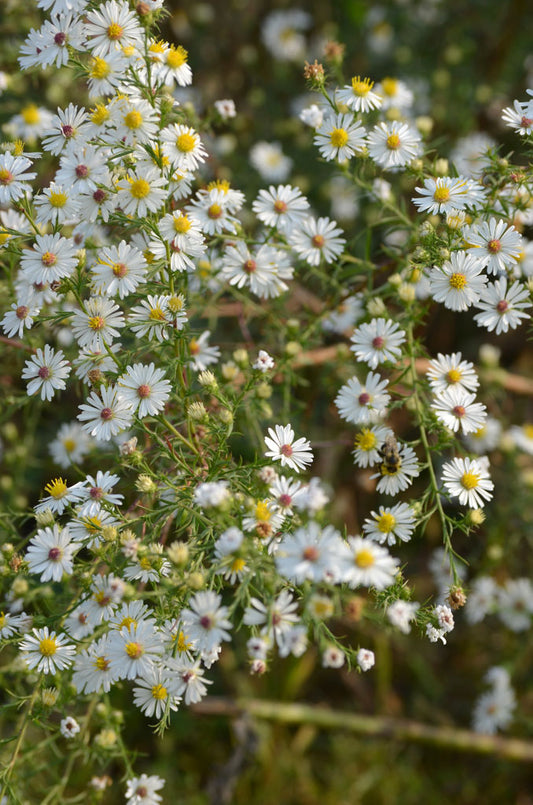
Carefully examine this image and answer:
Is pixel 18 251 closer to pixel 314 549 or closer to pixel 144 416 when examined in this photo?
pixel 144 416

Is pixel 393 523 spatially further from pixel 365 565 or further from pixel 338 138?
pixel 338 138

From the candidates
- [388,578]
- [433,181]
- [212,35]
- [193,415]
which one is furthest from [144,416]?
[212,35]

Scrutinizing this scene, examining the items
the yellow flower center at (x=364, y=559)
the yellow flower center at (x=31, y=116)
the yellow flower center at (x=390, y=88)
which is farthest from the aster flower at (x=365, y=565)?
the yellow flower center at (x=31, y=116)

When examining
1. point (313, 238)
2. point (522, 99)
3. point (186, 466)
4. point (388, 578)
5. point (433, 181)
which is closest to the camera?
point (388, 578)

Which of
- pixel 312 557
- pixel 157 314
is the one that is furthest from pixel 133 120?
pixel 312 557

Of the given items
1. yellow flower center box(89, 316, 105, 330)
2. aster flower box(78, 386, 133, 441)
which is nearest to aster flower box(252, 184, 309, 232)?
yellow flower center box(89, 316, 105, 330)

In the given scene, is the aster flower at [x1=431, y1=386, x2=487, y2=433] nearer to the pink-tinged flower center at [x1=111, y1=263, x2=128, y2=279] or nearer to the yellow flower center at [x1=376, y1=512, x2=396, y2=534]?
the yellow flower center at [x1=376, y1=512, x2=396, y2=534]
